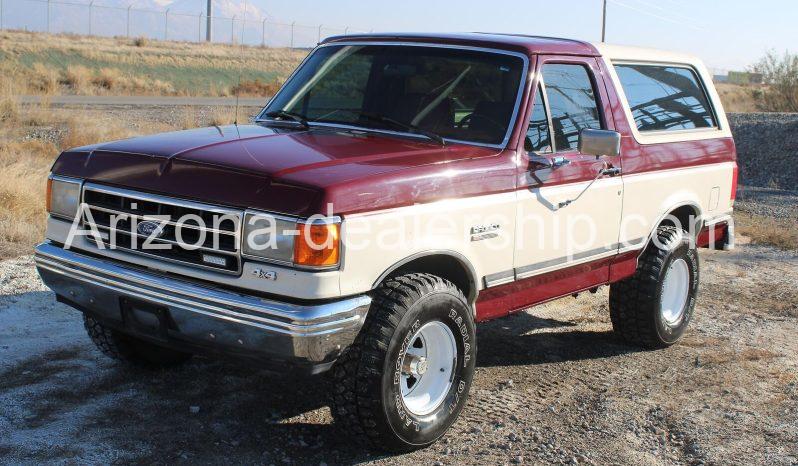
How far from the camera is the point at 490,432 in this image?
15.9 feet

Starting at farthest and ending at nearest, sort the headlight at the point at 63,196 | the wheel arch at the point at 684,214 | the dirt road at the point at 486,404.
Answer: the wheel arch at the point at 684,214, the headlight at the point at 63,196, the dirt road at the point at 486,404

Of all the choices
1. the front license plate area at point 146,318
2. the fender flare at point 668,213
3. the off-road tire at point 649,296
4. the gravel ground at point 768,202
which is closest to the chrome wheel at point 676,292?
the off-road tire at point 649,296

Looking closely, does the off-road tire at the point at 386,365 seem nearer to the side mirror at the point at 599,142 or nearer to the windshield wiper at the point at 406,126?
the windshield wiper at the point at 406,126

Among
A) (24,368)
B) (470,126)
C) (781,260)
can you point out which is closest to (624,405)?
(470,126)


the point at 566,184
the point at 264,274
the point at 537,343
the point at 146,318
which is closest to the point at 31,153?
the point at 537,343

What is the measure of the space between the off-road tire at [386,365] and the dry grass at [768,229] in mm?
7443

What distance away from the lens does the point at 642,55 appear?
21.2 feet

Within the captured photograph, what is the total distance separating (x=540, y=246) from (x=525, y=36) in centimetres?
148

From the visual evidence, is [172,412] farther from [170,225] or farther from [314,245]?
[314,245]

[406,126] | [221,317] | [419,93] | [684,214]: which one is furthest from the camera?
[684,214]

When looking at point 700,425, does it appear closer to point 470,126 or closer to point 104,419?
point 470,126

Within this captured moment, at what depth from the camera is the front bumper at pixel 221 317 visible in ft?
12.8

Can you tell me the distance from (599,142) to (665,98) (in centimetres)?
170

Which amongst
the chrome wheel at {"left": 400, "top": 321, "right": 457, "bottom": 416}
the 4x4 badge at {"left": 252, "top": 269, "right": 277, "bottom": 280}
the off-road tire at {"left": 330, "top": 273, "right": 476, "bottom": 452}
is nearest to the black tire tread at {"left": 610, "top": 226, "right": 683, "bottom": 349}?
the chrome wheel at {"left": 400, "top": 321, "right": 457, "bottom": 416}
